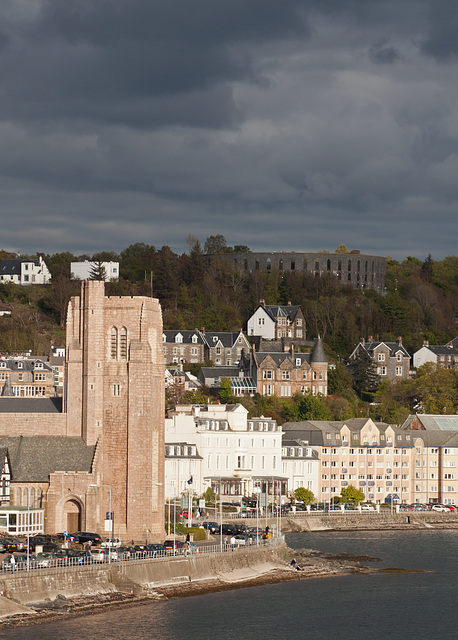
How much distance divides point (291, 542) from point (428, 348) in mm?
84167

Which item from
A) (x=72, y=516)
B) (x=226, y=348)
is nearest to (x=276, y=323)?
(x=226, y=348)

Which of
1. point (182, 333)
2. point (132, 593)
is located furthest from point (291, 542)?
point (182, 333)

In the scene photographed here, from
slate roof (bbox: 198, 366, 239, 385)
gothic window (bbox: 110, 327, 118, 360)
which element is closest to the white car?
gothic window (bbox: 110, 327, 118, 360)

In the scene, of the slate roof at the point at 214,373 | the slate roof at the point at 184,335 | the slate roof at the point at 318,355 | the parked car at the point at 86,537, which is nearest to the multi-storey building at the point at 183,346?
the slate roof at the point at 184,335

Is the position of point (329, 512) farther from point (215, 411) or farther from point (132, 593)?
point (132, 593)

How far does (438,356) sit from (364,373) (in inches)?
743

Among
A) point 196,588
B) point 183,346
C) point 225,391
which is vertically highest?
point 183,346

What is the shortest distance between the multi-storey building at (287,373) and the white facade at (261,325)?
71.7ft

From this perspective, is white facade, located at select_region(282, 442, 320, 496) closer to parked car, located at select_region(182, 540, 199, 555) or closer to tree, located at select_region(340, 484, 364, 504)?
tree, located at select_region(340, 484, 364, 504)

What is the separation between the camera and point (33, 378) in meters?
160

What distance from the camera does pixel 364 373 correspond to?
172m

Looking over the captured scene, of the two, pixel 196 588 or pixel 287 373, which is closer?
pixel 196 588

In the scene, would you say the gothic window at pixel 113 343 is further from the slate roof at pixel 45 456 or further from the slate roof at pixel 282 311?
the slate roof at pixel 282 311

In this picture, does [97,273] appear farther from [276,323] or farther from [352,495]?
[352,495]
